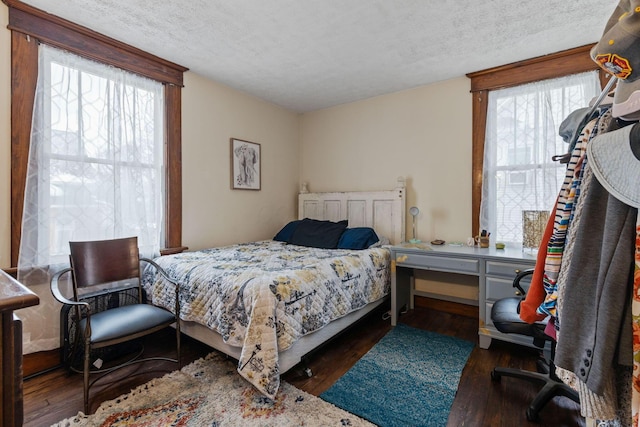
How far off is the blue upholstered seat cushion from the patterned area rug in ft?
1.29

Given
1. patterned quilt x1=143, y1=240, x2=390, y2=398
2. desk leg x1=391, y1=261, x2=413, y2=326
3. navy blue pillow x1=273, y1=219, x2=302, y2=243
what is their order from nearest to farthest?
1. patterned quilt x1=143, y1=240, x2=390, y2=398
2. desk leg x1=391, y1=261, x2=413, y2=326
3. navy blue pillow x1=273, y1=219, x2=302, y2=243

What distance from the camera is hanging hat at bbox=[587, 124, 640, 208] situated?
2.06 feet

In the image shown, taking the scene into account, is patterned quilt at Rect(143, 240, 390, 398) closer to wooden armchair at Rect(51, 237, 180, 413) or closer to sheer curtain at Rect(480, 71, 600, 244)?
wooden armchair at Rect(51, 237, 180, 413)

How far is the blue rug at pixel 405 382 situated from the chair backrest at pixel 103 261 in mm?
1670

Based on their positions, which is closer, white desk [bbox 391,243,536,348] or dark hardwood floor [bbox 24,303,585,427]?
dark hardwood floor [bbox 24,303,585,427]

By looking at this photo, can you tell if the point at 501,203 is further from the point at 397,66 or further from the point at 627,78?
the point at 627,78

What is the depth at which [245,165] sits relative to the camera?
3.45m

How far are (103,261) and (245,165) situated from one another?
5.87 feet

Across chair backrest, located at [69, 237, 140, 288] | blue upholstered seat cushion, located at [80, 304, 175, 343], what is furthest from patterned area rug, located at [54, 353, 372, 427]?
chair backrest, located at [69, 237, 140, 288]

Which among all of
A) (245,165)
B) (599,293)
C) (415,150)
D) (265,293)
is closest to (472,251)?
(415,150)

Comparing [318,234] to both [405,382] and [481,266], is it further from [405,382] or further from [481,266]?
[405,382]

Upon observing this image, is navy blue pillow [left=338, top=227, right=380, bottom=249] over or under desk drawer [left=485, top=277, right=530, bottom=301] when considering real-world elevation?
over

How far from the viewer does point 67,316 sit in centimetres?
200

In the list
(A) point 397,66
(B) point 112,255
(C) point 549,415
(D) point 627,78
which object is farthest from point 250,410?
(A) point 397,66
